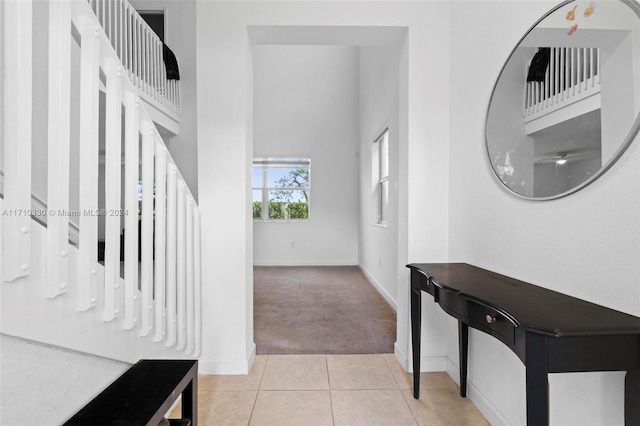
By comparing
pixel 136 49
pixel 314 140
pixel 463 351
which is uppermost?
pixel 136 49

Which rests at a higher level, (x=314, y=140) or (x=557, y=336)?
(x=314, y=140)

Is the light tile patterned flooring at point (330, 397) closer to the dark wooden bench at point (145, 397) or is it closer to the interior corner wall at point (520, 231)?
the interior corner wall at point (520, 231)

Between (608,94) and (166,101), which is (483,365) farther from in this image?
(166,101)

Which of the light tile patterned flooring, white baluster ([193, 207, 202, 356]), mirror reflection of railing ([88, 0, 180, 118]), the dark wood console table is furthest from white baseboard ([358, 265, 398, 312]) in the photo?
mirror reflection of railing ([88, 0, 180, 118])

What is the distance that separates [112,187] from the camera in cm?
105

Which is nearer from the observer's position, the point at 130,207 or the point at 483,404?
the point at 130,207

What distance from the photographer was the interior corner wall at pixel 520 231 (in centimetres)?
96

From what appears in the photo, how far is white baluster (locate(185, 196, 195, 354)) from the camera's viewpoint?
175 centimetres

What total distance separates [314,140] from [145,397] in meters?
5.66

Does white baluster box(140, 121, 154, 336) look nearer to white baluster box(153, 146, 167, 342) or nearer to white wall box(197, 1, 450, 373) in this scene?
white baluster box(153, 146, 167, 342)

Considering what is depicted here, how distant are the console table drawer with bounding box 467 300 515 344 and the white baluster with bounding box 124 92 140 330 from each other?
123 cm

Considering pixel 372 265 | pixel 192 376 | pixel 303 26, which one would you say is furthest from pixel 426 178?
pixel 372 265

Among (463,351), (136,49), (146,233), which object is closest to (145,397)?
(146,233)

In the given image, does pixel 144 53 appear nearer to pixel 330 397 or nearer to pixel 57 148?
pixel 57 148
